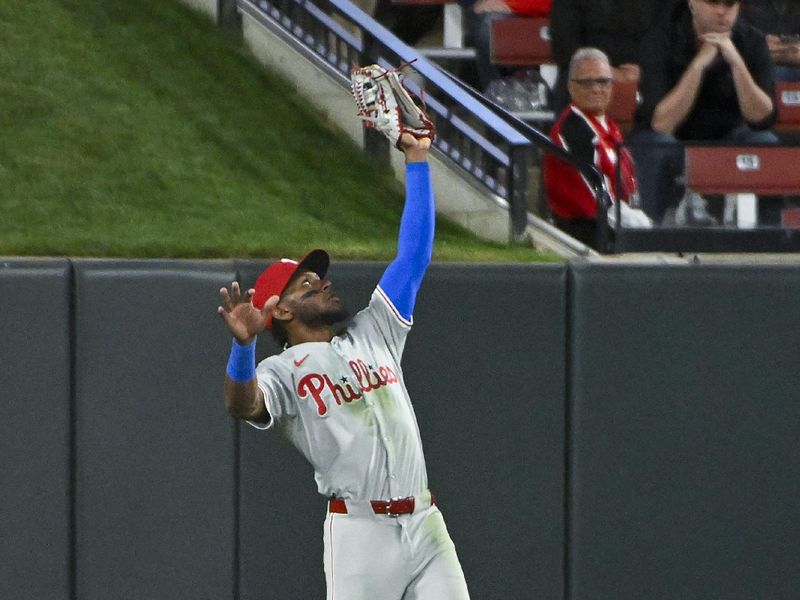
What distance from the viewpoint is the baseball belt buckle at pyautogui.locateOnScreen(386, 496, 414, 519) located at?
14.2ft

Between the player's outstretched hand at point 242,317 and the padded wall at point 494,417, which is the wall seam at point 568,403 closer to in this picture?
the padded wall at point 494,417

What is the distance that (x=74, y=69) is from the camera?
274 inches

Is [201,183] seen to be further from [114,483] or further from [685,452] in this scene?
[685,452]

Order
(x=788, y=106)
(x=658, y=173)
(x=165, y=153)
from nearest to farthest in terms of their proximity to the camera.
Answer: (x=658, y=173), (x=165, y=153), (x=788, y=106)

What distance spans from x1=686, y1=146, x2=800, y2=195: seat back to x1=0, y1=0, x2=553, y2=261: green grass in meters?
0.73

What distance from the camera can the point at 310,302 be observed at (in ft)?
14.7

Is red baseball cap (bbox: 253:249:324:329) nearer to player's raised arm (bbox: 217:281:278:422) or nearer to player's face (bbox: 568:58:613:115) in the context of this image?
player's raised arm (bbox: 217:281:278:422)

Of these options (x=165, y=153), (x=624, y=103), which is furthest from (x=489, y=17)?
(x=165, y=153)

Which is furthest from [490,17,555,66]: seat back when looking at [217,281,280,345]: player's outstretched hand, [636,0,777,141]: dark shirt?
[217,281,280,345]: player's outstretched hand

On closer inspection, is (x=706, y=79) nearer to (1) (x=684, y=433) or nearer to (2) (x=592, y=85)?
(2) (x=592, y=85)

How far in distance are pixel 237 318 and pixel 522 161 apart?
257 centimetres

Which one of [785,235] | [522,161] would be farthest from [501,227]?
[785,235]

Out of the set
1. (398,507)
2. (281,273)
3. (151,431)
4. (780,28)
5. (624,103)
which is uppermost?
(780,28)

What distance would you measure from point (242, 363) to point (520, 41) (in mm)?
3607
